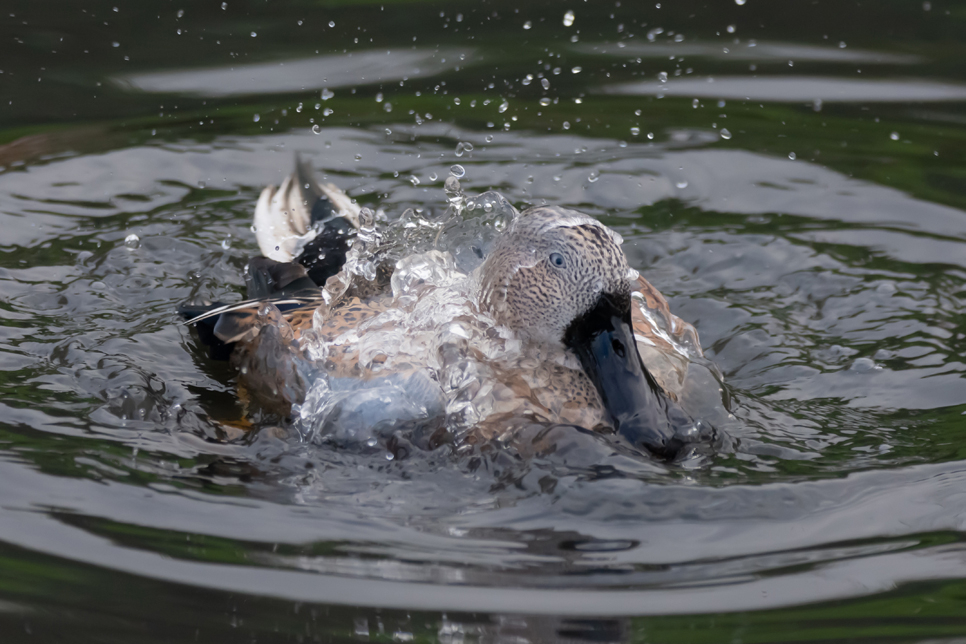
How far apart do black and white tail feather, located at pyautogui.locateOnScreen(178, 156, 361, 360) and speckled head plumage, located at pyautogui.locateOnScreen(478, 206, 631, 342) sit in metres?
0.82

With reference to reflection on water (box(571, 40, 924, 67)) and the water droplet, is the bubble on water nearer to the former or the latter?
the water droplet

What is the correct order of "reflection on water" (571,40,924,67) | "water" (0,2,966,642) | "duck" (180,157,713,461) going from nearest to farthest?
"water" (0,2,966,642) → "duck" (180,157,713,461) → "reflection on water" (571,40,924,67)

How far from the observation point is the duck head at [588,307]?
3.46m

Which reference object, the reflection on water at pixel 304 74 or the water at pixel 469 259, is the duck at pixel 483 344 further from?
the reflection on water at pixel 304 74

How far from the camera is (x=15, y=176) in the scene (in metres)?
5.68

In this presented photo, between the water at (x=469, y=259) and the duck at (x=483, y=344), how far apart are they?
152 mm

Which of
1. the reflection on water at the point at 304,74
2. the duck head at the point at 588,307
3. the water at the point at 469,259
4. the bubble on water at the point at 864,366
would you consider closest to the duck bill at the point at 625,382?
the duck head at the point at 588,307

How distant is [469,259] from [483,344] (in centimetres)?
60

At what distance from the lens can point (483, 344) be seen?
154 inches

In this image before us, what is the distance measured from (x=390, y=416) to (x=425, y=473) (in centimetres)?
29

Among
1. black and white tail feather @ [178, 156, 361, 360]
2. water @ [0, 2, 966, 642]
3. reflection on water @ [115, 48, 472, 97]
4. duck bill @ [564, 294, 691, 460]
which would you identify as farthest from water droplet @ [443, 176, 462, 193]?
reflection on water @ [115, 48, 472, 97]

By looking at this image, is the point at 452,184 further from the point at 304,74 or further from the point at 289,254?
the point at 304,74

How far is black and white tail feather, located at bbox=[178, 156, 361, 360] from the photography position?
400cm

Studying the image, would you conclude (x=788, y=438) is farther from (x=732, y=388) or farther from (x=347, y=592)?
(x=347, y=592)
